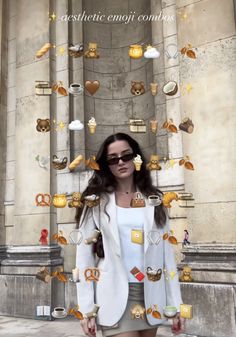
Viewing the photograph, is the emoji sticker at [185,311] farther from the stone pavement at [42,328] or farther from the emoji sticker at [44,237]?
the emoji sticker at [44,237]

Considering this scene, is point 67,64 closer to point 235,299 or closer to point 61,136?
point 61,136

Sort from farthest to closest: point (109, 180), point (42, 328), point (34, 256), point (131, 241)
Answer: point (34, 256) → point (42, 328) → point (109, 180) → point (131, 241)

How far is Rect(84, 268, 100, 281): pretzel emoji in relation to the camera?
9.23 ft

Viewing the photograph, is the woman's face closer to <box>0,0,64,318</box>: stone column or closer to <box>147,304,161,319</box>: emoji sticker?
<box>147,304,161,319</box>: emoji sticker

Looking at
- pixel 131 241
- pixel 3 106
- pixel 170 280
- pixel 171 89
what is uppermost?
pixel 3 106

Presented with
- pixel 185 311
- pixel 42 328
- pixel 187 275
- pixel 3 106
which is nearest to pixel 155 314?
pixel 185 311

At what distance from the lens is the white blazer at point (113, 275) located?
277 cm

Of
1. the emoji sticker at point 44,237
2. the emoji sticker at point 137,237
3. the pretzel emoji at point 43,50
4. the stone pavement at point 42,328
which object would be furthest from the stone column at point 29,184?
the emoji sticker at point 137,237

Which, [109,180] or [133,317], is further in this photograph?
[109,180]

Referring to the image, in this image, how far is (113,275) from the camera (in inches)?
110

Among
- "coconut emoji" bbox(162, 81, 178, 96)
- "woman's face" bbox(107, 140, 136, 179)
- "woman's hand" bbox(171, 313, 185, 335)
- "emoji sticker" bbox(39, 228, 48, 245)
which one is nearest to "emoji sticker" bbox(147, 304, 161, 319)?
"woman's hand" bbox(171, 313, 185, 335)

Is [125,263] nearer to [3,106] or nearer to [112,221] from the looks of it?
[112,221]

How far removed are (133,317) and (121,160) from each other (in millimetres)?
1216

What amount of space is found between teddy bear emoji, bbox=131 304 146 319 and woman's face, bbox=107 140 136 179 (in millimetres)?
1023
